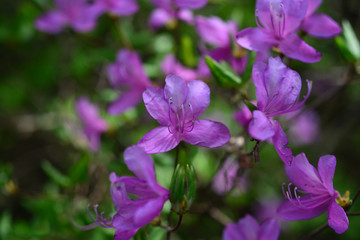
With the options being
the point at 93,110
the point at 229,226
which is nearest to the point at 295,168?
the point at 229,226

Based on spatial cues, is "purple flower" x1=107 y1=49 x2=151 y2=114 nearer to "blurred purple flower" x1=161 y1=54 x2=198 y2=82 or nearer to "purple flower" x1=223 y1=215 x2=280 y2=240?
"blurred purple flower" x1=161 y1=54 x2=198 y2=82

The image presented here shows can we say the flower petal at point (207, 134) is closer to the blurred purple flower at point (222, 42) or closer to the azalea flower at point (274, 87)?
the azalea flower at point (274, 87)

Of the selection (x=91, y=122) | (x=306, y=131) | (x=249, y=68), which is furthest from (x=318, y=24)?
(x=306, y=131)

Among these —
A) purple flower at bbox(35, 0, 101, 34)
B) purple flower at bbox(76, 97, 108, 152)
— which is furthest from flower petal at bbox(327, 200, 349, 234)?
purple flower at bbox(35, 0, 101, 34)

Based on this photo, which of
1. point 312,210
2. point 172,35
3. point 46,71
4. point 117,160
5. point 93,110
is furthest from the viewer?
point 46,71

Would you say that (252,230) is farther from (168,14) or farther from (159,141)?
(168,14)

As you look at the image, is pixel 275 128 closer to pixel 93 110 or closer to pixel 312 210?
pixel 312 210
